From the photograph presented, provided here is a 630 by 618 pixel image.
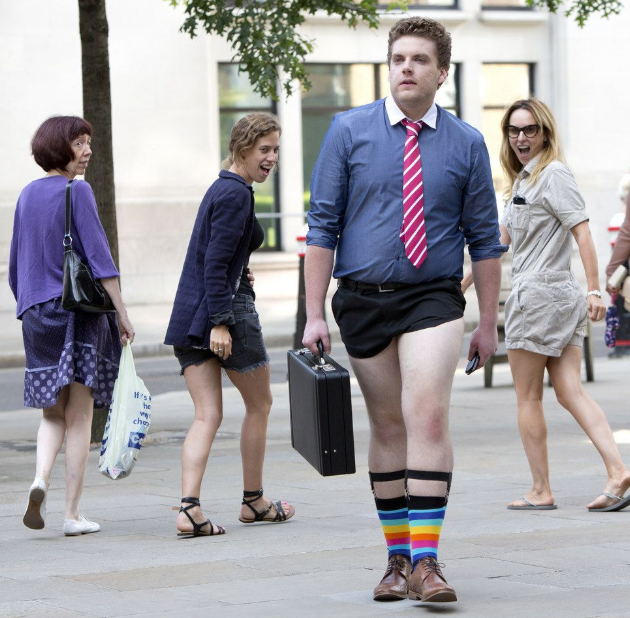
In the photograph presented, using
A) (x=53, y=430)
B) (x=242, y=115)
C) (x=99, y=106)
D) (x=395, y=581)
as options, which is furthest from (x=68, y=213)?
(x=242, y=115)

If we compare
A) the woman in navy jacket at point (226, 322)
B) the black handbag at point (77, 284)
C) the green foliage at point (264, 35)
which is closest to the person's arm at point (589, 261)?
the woman in navy jacket at point (226, 322)

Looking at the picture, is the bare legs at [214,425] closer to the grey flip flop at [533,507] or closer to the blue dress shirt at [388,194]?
the grey flip flop at [533,507]

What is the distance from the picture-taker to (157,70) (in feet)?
75.9

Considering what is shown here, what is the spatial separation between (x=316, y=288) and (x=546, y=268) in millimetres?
2269

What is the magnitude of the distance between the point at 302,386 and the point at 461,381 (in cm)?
913

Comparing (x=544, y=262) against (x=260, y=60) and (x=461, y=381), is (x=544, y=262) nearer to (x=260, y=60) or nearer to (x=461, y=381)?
(x=260, y=60)

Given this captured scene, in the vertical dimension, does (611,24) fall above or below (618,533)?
above

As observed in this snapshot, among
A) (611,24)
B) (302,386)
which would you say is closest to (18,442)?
(302,386)

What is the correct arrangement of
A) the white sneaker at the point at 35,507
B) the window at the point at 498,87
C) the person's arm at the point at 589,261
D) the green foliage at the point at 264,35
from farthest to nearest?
1. the window at the point at 498,87
2. the green foliage at the point at 264,35
3. the person's arm at the point at 589,261
4. the white sneaker at the point at 35,507

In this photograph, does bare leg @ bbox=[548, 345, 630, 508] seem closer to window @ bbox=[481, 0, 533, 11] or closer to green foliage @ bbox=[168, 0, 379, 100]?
green foliage @ bbox=[168, 0, 379, 100]

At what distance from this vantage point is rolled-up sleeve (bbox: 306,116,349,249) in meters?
5.06

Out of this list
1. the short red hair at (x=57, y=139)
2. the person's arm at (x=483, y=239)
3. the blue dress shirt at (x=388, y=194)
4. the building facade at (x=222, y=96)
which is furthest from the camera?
the building facade at (x=222, y=96)

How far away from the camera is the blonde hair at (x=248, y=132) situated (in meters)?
6.62

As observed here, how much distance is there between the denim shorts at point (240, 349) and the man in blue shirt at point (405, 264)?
4.94ft
